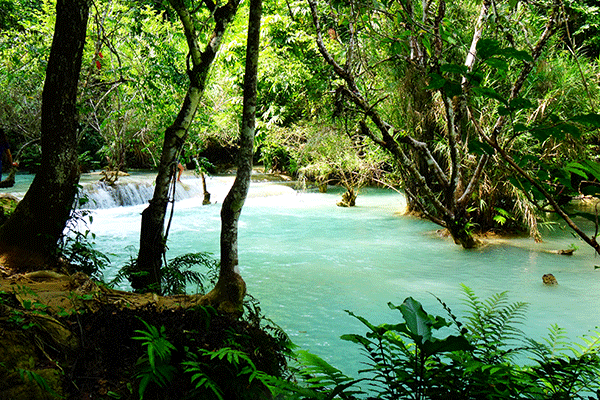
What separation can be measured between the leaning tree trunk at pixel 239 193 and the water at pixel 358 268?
3.56 feet

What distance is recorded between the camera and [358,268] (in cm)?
753

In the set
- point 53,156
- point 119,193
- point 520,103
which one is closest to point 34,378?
point 520,103

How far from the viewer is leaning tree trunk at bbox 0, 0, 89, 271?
435 centimetres

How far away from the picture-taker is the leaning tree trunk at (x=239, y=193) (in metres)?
3.77

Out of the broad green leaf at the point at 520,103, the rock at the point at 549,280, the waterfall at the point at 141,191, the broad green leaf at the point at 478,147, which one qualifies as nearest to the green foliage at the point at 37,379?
the broad green leaf at the point at 478,147

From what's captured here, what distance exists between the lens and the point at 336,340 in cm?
452

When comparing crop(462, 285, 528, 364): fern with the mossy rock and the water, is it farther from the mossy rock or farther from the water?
the mossy rock

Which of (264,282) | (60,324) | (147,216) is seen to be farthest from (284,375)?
(264,282)

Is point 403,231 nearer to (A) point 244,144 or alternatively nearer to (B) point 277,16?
(B) point 277,16

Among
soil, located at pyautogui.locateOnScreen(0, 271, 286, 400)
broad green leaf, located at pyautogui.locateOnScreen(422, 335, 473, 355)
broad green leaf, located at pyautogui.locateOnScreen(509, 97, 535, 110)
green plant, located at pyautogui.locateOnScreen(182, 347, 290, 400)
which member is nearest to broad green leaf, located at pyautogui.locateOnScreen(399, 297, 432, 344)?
broad green leaf, located at pyautogui.locateOnScreen(422, 335, 473, 355)

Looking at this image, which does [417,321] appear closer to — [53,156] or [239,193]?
[239,193]

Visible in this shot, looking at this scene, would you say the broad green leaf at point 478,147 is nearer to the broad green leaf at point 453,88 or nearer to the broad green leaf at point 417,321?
the broad green leaf at point 453,88

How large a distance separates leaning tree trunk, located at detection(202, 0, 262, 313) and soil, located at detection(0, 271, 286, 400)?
0.48 meters

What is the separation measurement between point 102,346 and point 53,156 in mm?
2623
